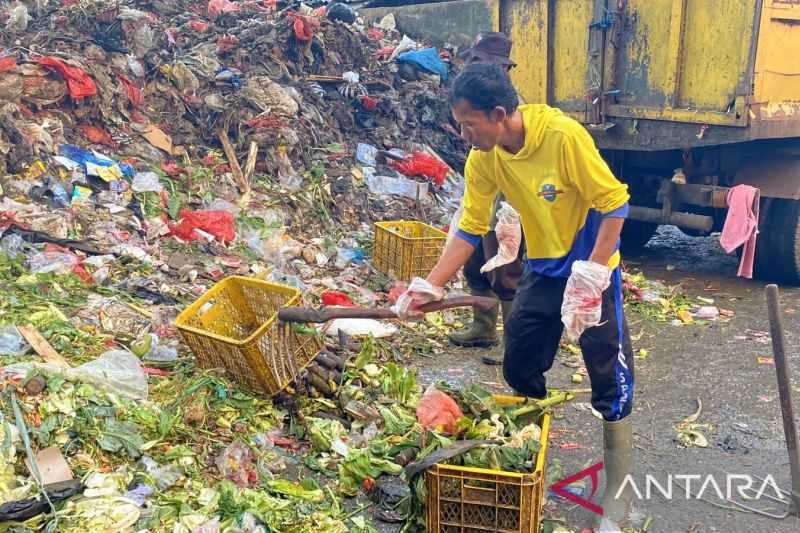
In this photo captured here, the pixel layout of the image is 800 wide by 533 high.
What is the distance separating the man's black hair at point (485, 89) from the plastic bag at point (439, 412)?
49.7 inches

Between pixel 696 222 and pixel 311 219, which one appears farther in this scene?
pixel 311 219

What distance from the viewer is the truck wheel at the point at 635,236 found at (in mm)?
7742

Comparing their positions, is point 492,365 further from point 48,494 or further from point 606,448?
point 48,494

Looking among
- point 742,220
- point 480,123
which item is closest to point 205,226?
point 480,123

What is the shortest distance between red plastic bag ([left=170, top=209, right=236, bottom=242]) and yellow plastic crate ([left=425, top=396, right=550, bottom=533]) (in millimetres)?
3916

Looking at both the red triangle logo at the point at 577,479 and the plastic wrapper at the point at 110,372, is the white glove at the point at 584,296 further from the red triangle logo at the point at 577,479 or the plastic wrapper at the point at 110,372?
the plastic wrapper at the point at 110,372

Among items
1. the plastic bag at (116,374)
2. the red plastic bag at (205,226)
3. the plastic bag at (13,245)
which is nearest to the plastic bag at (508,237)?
the plastic bag at (116,374)

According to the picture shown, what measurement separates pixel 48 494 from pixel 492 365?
289 cm

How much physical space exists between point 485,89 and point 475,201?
2.13 feet

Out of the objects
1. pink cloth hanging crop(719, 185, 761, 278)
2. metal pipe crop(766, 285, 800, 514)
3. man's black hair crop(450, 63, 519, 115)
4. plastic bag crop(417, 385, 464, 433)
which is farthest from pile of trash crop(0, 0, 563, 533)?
pink cloth hanging crop(719, 185, 761, 278)

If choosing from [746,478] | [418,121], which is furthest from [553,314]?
[418,121]

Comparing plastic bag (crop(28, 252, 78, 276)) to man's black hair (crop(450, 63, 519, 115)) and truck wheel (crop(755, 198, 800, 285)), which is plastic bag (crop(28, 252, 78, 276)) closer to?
man's black hair (crop(450, 63, 519, 115))

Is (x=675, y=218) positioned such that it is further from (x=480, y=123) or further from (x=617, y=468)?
(x=480, y=123)

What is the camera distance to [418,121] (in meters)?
9.27
